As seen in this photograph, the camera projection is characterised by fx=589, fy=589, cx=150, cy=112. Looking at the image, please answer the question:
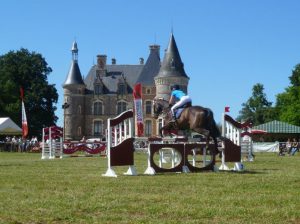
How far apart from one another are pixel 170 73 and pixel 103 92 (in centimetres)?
1451

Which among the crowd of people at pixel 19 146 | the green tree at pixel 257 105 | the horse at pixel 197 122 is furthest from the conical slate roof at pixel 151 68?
the horse at pixel 197 122

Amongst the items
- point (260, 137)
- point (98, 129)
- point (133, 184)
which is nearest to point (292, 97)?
point (260, 137)

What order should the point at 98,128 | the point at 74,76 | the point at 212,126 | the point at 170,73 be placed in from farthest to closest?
the point at 98,128 → the point at 74,76 → the point at 170,73 → the point at 212,126

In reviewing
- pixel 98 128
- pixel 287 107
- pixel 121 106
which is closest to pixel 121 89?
pixel 121 106

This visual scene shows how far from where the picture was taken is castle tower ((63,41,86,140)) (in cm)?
9825

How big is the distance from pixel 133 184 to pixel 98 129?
90619mm

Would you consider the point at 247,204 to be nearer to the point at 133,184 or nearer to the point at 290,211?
the point at 290,211

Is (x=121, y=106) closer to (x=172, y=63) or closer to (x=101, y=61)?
(x=101, y=61)

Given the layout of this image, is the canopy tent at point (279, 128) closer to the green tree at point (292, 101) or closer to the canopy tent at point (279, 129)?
the canopy tent at point (279, 129)

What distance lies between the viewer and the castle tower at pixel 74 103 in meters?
98.2

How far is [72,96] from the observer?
9925cm

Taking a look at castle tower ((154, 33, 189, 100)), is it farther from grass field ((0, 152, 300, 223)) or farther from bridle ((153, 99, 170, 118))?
grass field ((0, 152, 300, 223))

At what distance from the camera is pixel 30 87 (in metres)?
73.6

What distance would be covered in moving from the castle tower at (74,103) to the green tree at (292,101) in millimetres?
36983
